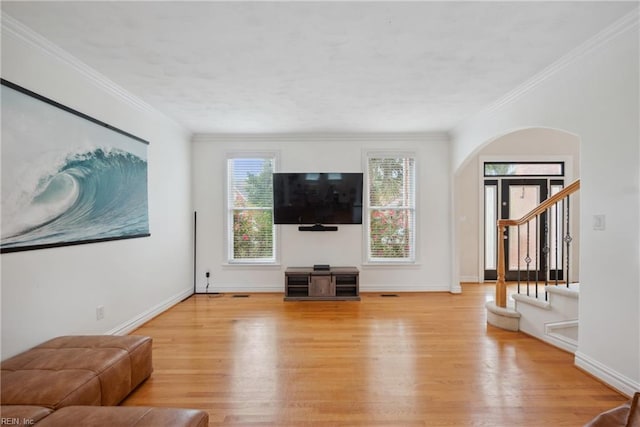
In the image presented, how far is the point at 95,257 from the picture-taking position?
3.09 metres

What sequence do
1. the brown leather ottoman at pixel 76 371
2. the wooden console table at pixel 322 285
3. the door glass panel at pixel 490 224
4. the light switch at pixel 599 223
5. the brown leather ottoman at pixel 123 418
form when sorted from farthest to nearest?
the door glass panel at pixel 490 224 < the wooden console table at pixel 322 285 < the light switch at pixel 599 223 < the brown leather ottoman at pixel 76 371 < the brown leather ottoman at pixel 123 418

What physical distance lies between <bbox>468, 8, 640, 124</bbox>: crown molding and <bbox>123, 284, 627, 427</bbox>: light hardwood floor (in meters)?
2.51

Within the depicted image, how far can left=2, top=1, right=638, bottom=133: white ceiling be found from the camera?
214 centimetres

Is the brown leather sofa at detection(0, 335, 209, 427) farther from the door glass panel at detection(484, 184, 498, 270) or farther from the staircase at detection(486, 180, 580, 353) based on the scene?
the door glass panel at detection(484, 184, 498, 270)

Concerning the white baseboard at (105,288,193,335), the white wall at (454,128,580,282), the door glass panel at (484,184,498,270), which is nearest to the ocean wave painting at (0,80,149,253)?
the white baseboard at (105,288,193,335)

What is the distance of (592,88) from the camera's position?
2.60 metres

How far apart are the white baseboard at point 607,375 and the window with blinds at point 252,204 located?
4.04 metres

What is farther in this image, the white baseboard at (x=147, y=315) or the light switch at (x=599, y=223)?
the white baseboard at (x=147, y=315)

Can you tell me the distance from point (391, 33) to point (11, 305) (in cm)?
321

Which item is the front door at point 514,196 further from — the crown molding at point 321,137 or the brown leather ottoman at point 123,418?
the brown leather ottoman at point 123,418

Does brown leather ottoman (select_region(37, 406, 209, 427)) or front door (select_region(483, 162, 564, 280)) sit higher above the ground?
front door (select_region(483, 162, 564, 280))

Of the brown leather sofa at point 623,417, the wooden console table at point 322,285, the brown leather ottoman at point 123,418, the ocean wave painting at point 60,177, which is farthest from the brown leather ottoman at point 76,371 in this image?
the wooden console table at point 322,285

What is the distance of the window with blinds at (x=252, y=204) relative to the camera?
218 inches

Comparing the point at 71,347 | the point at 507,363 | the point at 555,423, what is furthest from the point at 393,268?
the point at 71,347
